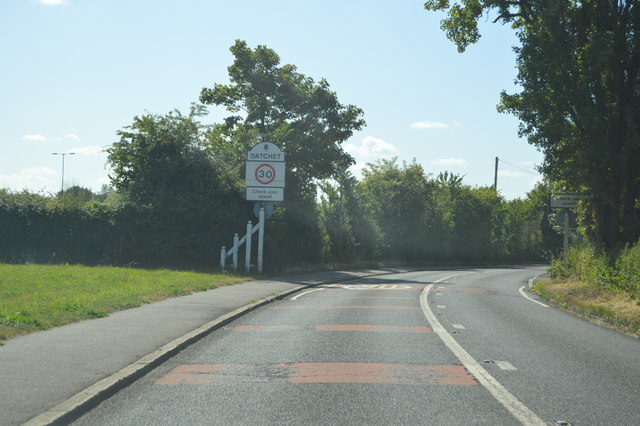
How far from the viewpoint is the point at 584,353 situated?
9.09 metres

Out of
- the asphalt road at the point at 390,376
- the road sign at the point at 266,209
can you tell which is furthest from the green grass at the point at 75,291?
the road sign at the point at 266,209

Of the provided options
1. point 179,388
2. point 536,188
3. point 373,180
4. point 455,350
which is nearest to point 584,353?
point 455,350

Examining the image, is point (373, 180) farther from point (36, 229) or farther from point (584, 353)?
point (584, 353)

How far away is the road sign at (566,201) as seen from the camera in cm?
2280

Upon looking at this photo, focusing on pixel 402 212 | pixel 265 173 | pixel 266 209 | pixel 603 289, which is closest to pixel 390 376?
pixel 603 289

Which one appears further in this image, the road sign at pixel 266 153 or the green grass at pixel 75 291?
the road sign at pixel 266 153

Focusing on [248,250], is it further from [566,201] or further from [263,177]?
[566,201]

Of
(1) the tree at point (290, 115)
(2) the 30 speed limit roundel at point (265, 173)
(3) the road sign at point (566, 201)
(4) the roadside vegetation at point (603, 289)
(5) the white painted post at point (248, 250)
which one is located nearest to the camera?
(4) the roadside vegetation at point (603, 289)

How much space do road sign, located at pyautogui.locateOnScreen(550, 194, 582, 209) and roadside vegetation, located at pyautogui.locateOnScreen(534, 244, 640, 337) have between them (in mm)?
1520

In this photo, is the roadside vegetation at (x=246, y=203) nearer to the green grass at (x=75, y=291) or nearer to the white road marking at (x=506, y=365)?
the green grass at (x=75, y=291)

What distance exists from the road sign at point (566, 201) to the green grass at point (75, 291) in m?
11.0

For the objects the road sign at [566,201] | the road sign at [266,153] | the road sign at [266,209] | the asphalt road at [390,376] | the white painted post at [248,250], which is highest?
the road sign at [266,153]

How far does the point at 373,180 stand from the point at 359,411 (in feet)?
160

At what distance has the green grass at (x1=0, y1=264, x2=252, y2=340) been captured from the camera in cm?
1019
